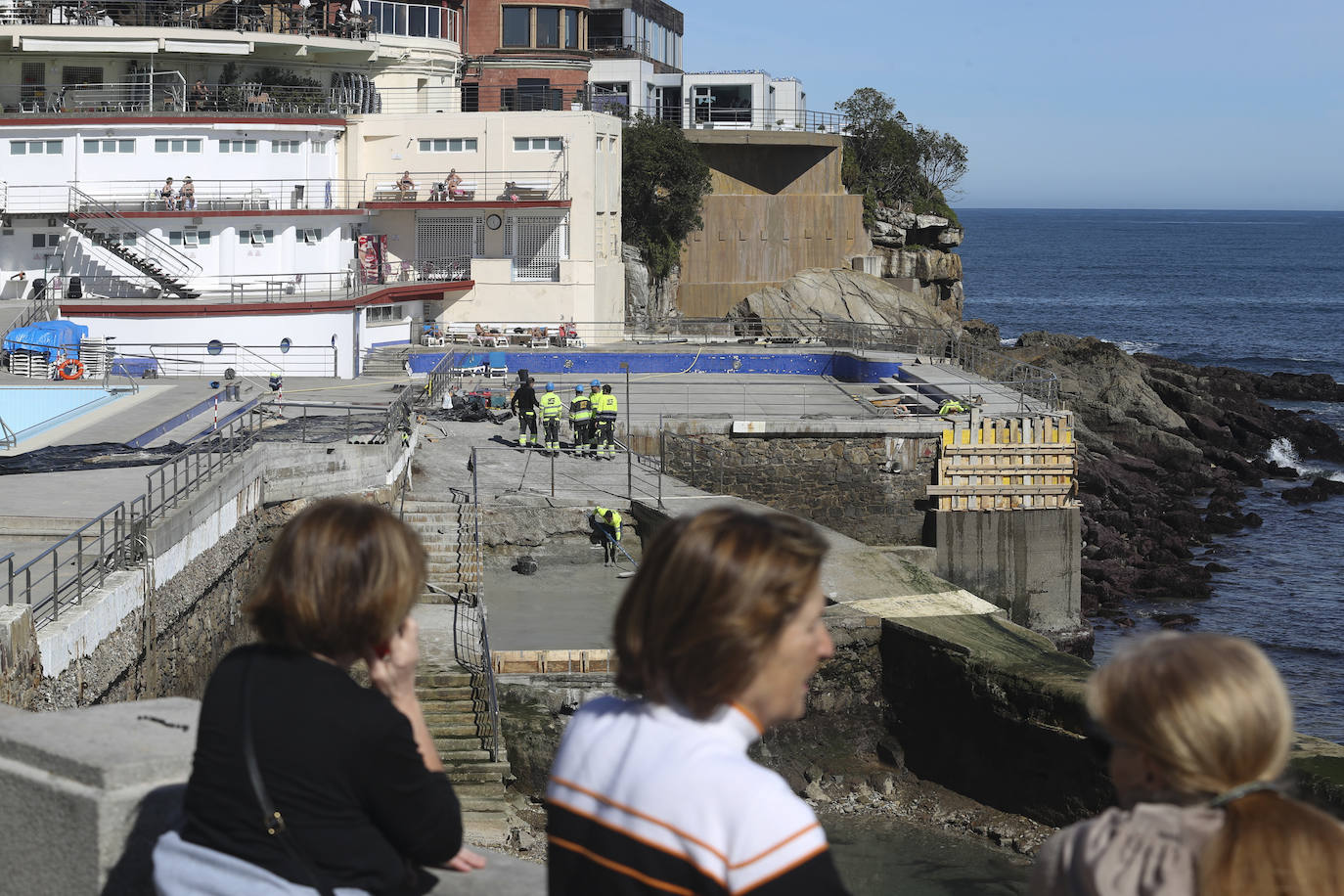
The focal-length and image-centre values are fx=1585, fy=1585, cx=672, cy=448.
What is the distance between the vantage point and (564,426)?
2927 centimetres

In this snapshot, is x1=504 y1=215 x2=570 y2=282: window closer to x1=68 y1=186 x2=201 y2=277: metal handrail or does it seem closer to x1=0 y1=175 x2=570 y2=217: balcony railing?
x1=0 y1=175 x2=570 y2=217: balcony railing

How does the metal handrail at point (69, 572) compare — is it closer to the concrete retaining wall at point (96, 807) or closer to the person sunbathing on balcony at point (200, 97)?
the concrete retaining wall at point (96, 807)

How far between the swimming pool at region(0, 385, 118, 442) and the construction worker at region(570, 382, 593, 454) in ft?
25.0

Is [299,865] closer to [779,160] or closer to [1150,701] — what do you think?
[1150,701]

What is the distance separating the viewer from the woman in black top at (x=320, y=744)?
3400mm

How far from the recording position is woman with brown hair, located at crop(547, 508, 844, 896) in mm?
2891

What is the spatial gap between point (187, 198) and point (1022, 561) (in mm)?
21893

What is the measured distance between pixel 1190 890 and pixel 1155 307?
391ft

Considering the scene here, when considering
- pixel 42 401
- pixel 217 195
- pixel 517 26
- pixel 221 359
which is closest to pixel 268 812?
pixel 42 401

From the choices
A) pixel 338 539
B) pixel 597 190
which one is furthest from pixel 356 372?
pixel 338 539

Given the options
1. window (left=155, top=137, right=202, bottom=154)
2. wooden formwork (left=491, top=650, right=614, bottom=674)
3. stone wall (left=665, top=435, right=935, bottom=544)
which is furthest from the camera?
window (left=155, top=137, right=202, bottom=154)

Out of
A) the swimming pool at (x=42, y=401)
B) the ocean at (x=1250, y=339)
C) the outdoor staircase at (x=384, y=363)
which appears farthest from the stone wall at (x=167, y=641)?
the outdoor staircase at (x=384, y=363)

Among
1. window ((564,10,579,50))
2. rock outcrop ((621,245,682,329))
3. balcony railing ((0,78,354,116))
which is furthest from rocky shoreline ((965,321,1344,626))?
balcony railing ((0,78,354,116))

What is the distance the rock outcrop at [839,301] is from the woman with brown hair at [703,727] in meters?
48.1
